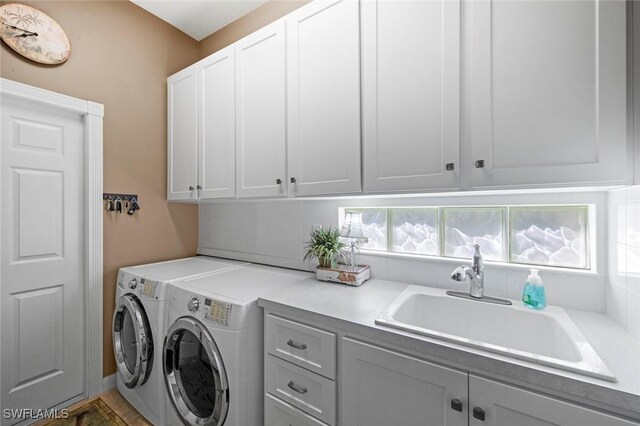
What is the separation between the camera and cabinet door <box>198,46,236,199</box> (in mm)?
1898

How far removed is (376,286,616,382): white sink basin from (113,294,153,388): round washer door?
153 cm

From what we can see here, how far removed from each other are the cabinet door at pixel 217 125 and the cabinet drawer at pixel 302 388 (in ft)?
3.77

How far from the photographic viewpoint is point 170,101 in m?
2.35

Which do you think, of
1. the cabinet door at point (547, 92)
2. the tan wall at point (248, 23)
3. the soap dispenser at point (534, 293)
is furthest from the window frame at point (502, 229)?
the tan wall at point (248, 23)

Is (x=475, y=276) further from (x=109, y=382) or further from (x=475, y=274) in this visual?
(x=109, y=382)

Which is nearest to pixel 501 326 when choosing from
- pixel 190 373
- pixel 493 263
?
pixel 493 263

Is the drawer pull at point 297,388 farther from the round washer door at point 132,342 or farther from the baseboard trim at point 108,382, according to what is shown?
the baseboard trim at point 108,382

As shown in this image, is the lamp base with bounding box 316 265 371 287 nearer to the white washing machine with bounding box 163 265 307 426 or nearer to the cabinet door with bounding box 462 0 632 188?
the white washing machine with bounding box 163 265 307 426

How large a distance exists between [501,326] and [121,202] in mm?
2577

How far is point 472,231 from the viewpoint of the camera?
1.45 meters

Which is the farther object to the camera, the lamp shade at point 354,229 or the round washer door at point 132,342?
the round washer door at point 132,342

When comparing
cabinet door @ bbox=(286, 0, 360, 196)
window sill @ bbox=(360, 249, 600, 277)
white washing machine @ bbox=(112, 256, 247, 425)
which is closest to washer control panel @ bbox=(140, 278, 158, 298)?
white washing machine @ bbox=(112, 256, 247, 425)

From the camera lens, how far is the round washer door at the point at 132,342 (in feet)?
5.56

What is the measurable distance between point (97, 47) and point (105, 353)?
2.27 meters
